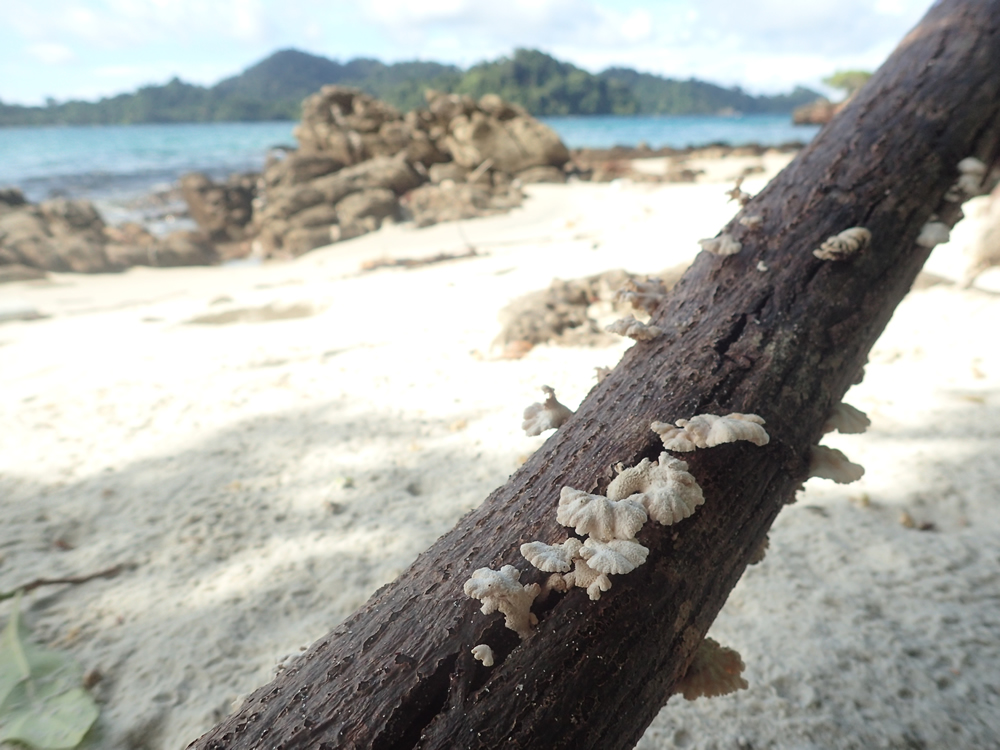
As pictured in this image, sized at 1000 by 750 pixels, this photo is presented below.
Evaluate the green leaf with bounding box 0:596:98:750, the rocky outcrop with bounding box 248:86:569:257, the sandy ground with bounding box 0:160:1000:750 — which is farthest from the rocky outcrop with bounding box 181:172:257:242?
the green leaf with bounding box 0:596:98:750

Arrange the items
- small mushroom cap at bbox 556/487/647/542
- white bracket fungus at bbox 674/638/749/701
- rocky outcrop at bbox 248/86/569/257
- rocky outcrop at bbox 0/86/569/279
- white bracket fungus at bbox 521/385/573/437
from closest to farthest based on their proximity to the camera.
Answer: small mushroom cap at bbox 556/487/647/542, white bracket fungus at bbox 674/638/749/701, white bracket fungus at bbox 521/385/573/437, rocky outcrop at bbox 0/86/569/279, rocky outcrop at bbox 248/86/569/257

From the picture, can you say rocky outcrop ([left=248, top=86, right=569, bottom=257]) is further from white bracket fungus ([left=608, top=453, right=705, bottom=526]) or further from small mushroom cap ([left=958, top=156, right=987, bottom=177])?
white bracket fungus ([left=608, top=453, right=705, bottom=526])

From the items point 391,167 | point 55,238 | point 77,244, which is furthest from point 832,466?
point 55,238

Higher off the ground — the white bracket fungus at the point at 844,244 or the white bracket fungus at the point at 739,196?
the white bracket fungus at the point at 739,196

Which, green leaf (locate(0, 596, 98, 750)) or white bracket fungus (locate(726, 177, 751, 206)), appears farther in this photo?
white bracket fungus (locate(726, 177, 751, 206))

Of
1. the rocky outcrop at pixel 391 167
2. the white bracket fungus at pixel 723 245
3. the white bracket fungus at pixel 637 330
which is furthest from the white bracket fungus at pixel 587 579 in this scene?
the rocky outcrop at pixel 391 167

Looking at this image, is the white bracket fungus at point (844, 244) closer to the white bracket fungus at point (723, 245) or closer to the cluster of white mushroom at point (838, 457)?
the white bracket fungus at point (723, 245)

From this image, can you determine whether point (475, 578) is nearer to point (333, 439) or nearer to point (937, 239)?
point (937, 239)
